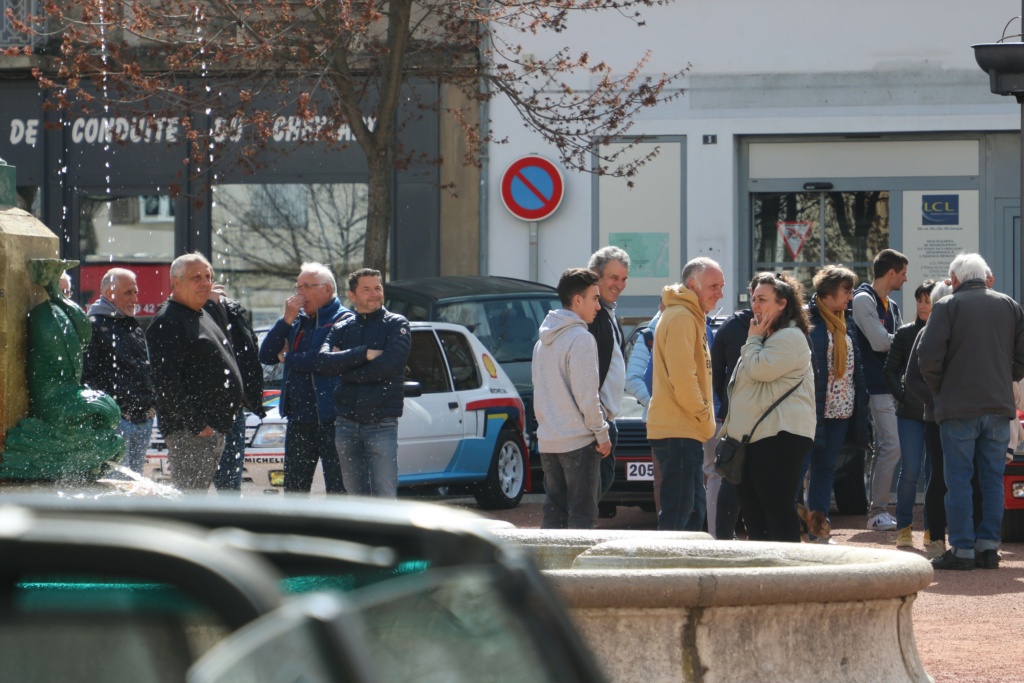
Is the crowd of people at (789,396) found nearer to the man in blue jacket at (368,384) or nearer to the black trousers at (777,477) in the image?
the black trousers at (777,477)

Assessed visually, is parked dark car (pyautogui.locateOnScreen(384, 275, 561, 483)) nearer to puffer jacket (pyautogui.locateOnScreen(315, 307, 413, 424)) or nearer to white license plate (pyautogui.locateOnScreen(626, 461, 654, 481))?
white license plate (pyautogui.locateOnScreen(626, 461, 654, 481))

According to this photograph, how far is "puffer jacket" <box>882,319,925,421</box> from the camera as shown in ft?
34.6

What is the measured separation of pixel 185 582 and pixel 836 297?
8.86 m

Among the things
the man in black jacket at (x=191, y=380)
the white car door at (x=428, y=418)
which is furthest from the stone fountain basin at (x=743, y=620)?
the white car door at (x=428, y=418)

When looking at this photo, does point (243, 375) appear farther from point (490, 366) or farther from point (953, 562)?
point (953, 562)

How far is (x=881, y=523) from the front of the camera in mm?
11539

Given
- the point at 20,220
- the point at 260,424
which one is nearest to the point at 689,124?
the point at 260,424

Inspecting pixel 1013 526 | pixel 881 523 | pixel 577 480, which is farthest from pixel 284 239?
pixel 577 480

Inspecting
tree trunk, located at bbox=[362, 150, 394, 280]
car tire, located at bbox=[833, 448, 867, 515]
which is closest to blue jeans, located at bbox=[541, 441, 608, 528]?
Result: car tire, located at bbox=[833, 448, 867, 515]

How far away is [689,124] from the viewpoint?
66.7 ft

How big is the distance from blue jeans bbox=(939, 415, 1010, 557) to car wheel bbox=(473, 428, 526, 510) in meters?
4.68

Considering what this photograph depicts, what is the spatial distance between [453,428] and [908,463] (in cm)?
392

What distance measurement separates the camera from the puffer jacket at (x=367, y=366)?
9.22m

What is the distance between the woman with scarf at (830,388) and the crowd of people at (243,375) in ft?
8.74
